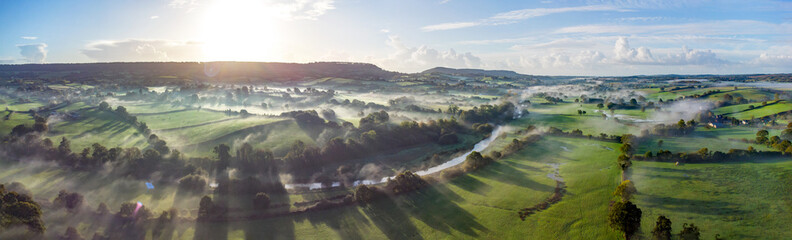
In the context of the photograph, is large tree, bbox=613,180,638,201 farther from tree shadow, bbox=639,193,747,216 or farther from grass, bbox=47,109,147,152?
grass, bbox=47,109,147,152

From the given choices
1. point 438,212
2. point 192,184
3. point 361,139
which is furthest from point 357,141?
point 438,212

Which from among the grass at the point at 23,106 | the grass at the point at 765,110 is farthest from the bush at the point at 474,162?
the grass at the point at 23,106

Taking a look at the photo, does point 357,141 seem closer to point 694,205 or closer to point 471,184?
point 471,184

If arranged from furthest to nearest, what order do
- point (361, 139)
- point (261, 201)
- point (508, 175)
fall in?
point (361, 139) → point (508, 175) → point (261, 201)

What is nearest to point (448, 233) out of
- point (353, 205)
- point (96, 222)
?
point (353, 205)

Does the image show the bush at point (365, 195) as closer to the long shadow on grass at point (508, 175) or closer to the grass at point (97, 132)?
the long shadow on grass at point (508, 175)

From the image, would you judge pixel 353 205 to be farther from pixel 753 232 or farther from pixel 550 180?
→ pixel 753 232
